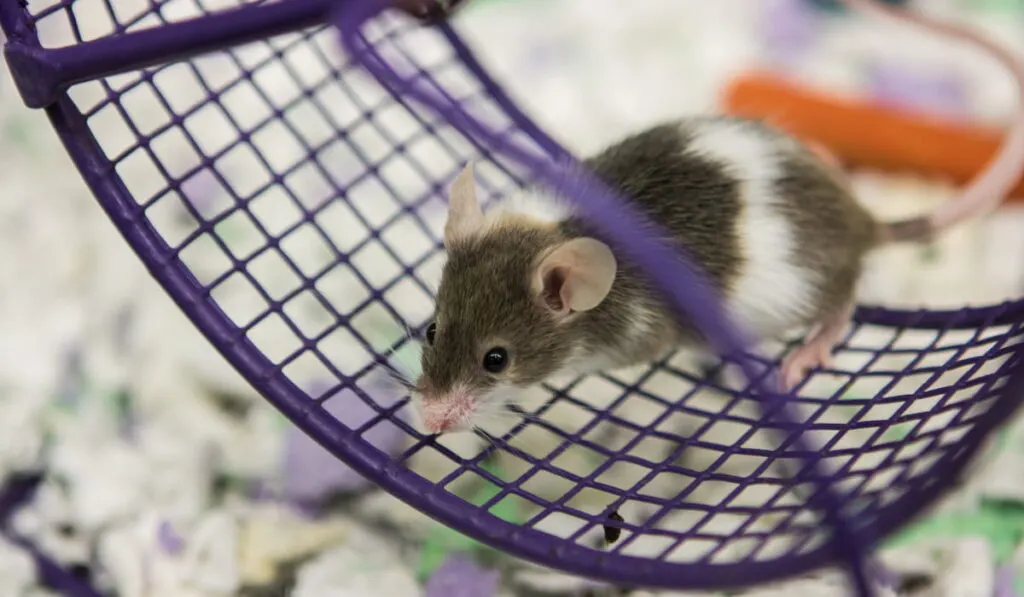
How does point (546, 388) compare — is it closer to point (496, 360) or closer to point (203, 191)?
point (496, 360)

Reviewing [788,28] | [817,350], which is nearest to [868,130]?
[788,28]

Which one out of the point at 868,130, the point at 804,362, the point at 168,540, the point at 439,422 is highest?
the point at 868,130

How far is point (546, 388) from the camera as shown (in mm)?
1214

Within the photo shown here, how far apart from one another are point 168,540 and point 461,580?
0.39 m

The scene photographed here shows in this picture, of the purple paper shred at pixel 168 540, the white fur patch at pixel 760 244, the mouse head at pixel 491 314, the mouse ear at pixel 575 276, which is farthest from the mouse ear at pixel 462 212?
the purple paper shred at pixel 168 540

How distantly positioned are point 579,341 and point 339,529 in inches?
18.2

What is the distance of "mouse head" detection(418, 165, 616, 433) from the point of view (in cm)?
107

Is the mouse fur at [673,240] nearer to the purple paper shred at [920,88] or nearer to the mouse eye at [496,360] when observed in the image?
the mouse eye at [496,360]

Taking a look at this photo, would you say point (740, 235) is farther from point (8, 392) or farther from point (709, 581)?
point (8, 392)

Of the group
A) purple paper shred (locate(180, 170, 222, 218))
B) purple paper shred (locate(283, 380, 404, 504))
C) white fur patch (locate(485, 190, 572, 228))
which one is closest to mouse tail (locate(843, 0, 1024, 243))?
white fur patch (locate(485, 190, 572, 228))

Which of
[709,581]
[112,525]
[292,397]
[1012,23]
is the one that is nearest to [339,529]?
[112,525]

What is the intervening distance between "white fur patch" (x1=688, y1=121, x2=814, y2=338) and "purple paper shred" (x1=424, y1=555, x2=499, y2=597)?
1.51ft

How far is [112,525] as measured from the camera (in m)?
1.39

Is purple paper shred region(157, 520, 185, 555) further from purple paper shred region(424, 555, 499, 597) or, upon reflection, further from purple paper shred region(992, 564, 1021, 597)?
purple paper shred region(992, 564, 1021, 597)
